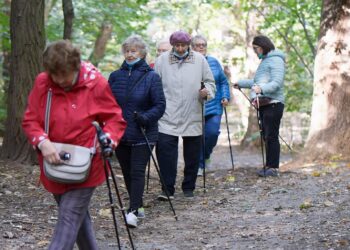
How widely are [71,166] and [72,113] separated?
0.33 meters

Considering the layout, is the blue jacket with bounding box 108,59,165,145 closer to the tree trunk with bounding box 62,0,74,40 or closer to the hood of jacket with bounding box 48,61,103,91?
the hood of jacket with bounding box 48,61,103,91

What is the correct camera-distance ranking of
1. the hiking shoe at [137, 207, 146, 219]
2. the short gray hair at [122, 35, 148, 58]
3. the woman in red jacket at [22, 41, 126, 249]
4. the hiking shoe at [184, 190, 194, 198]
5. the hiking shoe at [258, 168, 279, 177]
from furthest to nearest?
the hiking shoe at [258, 168, 279, 177] → the hiking shoe at [184, 190, 194, 198] → the hiking shoe at [137, 207, 146, 219] → the short gray hair at [122, 35, 148, 58] → the woman in red jacket at [22, 41, 126, 249]

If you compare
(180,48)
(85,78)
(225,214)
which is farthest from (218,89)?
(85,78)

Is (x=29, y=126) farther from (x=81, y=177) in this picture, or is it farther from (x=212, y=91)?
(x=212, y=91)

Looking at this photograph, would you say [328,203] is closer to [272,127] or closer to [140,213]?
[140,213]

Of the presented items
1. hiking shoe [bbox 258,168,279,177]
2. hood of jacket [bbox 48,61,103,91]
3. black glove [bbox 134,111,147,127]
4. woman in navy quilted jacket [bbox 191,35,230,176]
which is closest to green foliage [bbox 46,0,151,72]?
woman in navy quilted jacket [bbox 191,35,230,176]

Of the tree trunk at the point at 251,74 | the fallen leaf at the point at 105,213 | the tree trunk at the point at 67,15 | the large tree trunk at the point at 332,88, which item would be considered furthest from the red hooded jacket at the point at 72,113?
the tree trunk at the point at 251,74

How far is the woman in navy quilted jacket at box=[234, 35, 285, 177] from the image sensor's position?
31.0 ft

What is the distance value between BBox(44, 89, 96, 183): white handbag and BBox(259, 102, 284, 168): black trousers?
568cm

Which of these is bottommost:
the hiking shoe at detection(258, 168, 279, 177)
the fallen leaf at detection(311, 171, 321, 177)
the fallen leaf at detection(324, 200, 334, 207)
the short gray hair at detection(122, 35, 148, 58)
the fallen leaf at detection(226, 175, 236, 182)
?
the fallen leaf at detection(226, 175, 236, 182)

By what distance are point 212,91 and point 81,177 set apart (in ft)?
13.8

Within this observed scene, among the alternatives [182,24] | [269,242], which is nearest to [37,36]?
→ [269,242]

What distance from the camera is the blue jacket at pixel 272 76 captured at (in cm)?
940

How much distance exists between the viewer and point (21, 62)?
9359 mm
